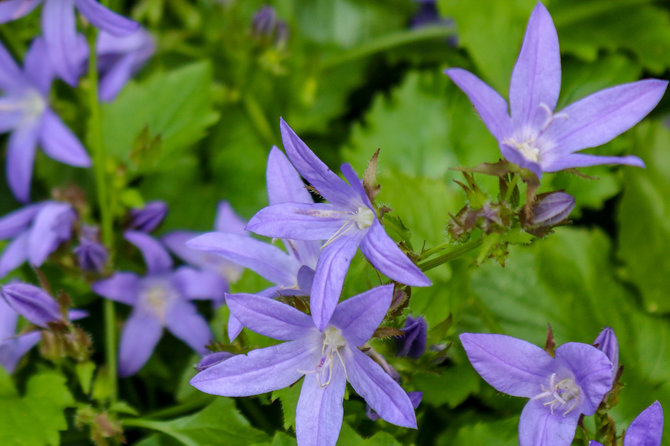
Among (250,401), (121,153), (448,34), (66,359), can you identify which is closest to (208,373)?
(250,401)

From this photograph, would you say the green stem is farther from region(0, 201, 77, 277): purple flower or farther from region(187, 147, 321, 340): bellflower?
region(187, 147, 321, 340): bellflower

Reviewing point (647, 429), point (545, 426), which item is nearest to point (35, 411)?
point (545, 426)

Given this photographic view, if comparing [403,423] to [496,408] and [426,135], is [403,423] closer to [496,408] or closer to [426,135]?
[496,408]

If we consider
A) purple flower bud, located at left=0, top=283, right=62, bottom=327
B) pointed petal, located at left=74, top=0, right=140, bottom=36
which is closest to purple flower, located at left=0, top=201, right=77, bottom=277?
purple flower bud, located at left=0, top=283, right=62, bottom=327

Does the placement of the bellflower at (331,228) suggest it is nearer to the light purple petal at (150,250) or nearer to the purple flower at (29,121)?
the light purple petal at (150,250)

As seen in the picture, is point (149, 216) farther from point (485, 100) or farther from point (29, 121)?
point (485, 100)

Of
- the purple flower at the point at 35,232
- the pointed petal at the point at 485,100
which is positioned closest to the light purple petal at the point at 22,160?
the purple flower at the point at 35,232

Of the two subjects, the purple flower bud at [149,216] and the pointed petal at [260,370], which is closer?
the pointed petal at [260,370]
